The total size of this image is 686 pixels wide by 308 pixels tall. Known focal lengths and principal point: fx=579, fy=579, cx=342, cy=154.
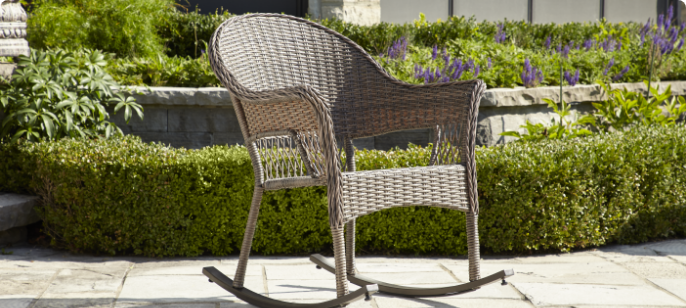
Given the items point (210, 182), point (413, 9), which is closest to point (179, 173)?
point (210, 182)

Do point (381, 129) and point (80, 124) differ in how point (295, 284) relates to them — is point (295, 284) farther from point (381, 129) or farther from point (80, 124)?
point (80, 124)

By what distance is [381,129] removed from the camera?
2.47m

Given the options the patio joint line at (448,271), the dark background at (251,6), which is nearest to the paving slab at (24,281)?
the patio joint line at (448,271)

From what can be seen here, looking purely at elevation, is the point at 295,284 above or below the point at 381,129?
below

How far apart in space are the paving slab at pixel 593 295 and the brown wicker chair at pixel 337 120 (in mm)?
441

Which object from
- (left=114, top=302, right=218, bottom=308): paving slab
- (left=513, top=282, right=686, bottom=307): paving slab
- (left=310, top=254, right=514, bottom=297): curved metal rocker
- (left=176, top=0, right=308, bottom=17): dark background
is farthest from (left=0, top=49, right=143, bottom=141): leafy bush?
(left=176, top=0, right=308, bottom=17): dark background

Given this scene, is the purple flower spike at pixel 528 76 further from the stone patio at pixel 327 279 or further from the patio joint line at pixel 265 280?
the patio joint line at pixel 265 280

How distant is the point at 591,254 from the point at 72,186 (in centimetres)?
282

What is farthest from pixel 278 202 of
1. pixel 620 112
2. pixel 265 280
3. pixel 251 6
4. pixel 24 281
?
pixel 251 6

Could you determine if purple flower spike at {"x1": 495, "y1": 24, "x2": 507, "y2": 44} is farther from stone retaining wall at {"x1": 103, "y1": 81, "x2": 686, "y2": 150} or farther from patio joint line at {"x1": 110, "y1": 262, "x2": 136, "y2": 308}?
patio joint line at {"x1": 110, "y1": 262, "x2": 136, "y2": 308}

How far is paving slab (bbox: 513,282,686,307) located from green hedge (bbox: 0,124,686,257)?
60 cm

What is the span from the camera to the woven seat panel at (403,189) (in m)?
1.82

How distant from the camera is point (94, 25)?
4.66 metres

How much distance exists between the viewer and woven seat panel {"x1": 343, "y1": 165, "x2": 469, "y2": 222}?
1824 mm
